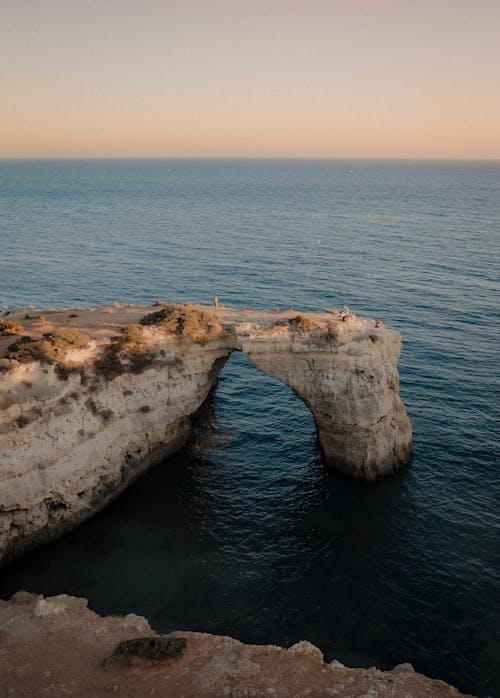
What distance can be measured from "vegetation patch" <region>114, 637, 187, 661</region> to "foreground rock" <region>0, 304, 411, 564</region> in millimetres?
12220

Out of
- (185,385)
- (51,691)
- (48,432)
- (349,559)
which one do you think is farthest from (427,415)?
(51,691)

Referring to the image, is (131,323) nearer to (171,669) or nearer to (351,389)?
(351,389)

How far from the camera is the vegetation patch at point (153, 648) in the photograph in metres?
21.8

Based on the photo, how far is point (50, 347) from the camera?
112 ft

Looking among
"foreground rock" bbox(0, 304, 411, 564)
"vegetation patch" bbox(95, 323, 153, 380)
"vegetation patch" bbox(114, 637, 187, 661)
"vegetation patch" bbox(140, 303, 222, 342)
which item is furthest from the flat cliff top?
"vegetation patch" bbox(114, 637, 187, 661)

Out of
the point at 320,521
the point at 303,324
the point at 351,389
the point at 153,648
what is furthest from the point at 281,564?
the point at 303,324

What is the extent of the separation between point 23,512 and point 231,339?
17.6 m

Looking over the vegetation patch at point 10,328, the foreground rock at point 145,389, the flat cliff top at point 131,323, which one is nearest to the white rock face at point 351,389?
the foreground rock at point 145,389

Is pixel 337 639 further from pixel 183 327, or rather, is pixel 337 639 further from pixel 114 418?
pixel 183 327

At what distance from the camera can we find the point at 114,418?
3559cm

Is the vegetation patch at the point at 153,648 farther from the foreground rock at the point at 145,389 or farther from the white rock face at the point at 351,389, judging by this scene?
the white rock face at the point at 351,389

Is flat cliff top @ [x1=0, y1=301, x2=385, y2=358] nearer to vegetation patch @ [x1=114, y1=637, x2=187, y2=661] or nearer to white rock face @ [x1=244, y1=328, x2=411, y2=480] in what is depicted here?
white rock face @ [x1=244, y1=328, x2=411, y2=480]

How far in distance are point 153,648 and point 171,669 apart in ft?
3.61

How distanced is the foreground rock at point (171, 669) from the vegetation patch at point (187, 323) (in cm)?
1977
